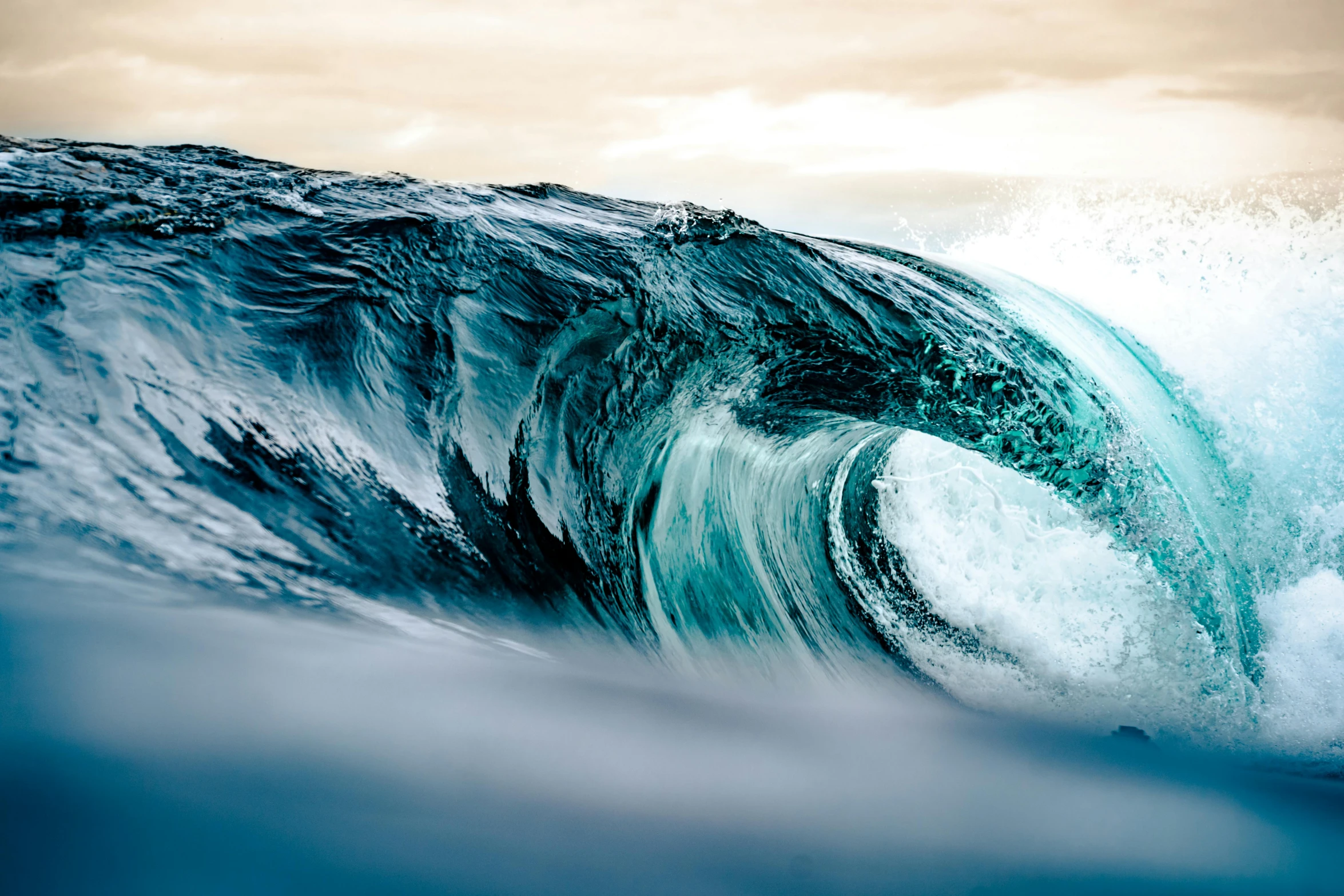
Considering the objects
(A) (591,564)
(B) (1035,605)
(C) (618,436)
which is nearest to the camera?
(A) (591,564)

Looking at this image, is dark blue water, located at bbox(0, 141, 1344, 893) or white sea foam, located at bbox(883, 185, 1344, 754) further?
white sea foam, located at bbox(883, 185, 1344, 754)

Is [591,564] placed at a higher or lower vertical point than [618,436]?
lower

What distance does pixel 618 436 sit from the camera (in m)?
2.17

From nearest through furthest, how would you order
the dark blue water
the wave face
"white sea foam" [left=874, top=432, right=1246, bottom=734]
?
the dark blue water, the wave face, "white sea foam" [left=874, top=432, right=1246, bottom=734]

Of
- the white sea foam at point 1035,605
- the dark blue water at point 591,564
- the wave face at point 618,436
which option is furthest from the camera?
the white sea foam at point 1035,605

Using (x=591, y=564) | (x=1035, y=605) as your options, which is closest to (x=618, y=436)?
(x=591, y=564)

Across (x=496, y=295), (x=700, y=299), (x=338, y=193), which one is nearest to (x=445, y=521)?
(x=496, y=295)

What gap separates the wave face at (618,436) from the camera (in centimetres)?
146

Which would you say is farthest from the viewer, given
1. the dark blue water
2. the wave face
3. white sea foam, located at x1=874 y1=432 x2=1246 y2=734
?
white sea foam, located at x1=874 y1=432 x2=1246 y2=734

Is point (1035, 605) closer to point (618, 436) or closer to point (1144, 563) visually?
point (1144, 563)

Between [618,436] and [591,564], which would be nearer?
[591,564]

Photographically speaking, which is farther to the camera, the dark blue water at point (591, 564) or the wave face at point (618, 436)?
the wave face at point (618, 436)

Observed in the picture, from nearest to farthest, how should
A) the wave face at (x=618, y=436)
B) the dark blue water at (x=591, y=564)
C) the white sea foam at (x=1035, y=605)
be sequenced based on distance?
the dark blue water at (x=591, y=564) < the wave face at (x=618, y=436) < the white sea foam at (x=1035, y=605)

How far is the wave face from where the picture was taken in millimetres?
1461
